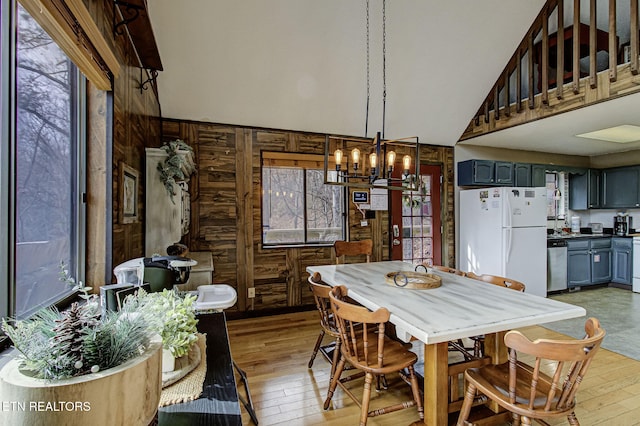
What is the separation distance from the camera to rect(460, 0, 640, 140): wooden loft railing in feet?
9.89

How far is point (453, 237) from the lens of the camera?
511 centimetres

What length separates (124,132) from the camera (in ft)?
6.45

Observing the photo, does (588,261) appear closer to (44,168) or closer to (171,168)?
(171,168)

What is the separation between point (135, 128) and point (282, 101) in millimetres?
1892

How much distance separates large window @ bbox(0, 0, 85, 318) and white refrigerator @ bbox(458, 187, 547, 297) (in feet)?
15.8

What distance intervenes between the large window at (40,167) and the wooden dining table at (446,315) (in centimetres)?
162

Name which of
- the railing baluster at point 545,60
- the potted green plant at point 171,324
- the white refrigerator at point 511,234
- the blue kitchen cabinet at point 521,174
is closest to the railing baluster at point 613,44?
the railing baluster at point 545,60

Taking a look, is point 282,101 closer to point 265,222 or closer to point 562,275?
point 265,222

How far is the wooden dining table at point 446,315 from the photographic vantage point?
1505 mm

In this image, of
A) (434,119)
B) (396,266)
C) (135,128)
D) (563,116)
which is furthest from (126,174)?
(563,116)

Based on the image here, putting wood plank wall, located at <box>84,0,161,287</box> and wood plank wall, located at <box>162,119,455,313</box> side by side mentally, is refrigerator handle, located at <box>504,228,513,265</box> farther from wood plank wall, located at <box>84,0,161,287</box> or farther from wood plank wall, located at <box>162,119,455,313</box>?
wood plank wall, located at <box>84,0,161,287</box>

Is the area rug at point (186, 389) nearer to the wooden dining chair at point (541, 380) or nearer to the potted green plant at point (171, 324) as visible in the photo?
the potted green plant at point (171, 324)

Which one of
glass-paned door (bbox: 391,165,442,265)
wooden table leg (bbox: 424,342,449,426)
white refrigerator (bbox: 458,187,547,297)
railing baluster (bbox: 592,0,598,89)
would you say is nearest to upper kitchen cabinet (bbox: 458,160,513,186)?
white refrigerator (bbox: 458,187,547,297)

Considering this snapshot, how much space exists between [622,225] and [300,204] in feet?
18.8
